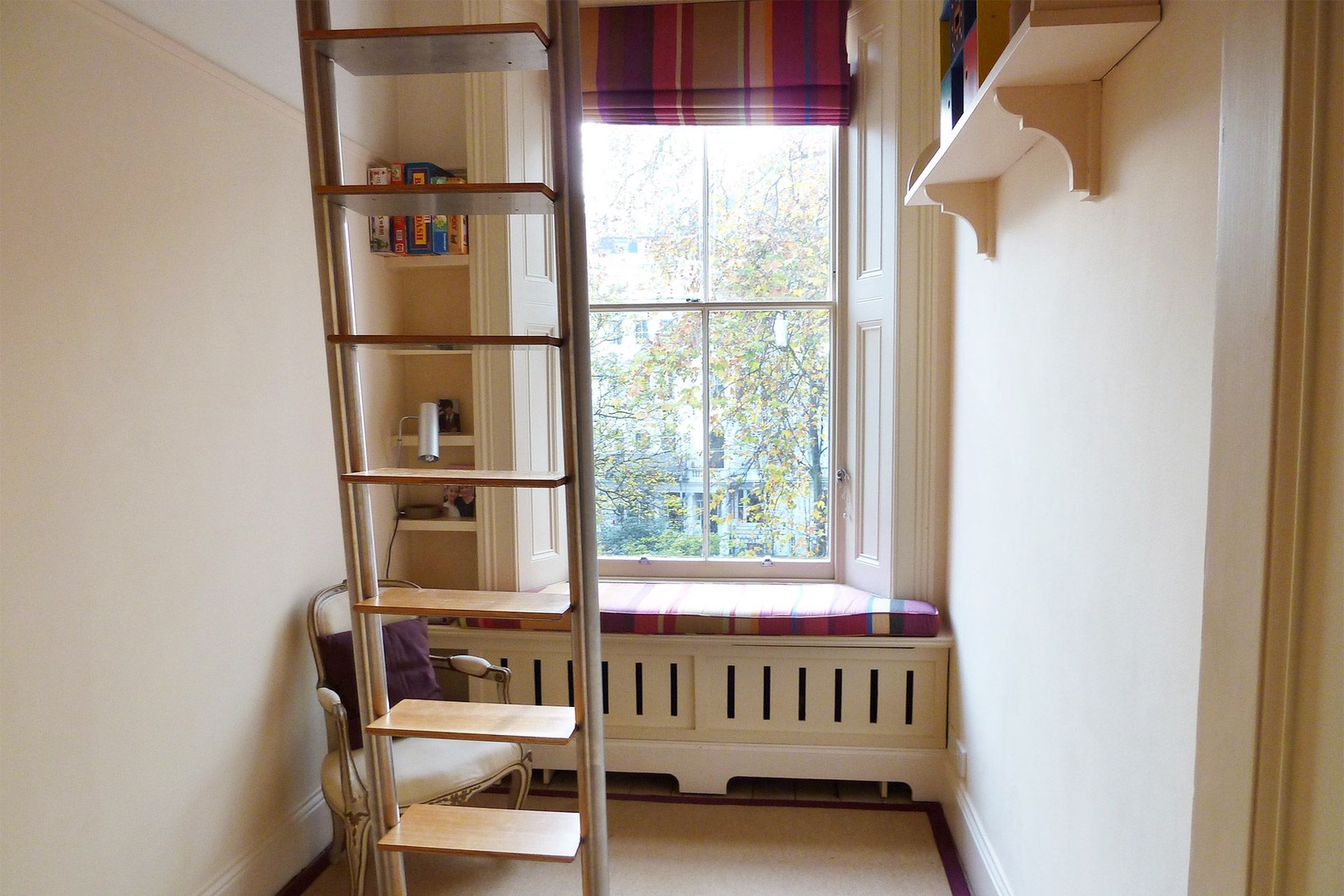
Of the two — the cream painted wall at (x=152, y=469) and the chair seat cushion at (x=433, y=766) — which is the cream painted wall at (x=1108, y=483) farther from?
the cream painted wall at (x=152, y=469)

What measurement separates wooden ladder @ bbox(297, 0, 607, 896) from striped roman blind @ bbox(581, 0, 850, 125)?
1840mm

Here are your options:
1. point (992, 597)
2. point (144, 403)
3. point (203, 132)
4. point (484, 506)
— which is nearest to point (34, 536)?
point (144, 403)

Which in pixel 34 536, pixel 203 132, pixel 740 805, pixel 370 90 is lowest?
pixel 740 805

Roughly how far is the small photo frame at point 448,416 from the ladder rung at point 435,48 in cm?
183

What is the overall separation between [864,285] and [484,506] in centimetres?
170

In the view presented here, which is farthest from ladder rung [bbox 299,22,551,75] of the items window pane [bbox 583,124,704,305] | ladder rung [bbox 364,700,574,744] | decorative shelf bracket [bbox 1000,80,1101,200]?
window pane [bbox 583,124,704,305]

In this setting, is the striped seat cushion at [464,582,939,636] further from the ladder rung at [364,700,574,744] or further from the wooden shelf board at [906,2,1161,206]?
the wooden shelf board at [906,2,1161,206]

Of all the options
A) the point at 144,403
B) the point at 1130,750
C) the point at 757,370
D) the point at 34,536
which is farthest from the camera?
the point at 757,370

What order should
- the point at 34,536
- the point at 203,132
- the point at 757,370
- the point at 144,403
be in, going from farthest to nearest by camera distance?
the point at 757,370
the point at 203,132
the point at 144,403
the point at 34,536

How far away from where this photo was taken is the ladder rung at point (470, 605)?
1463 millimetres

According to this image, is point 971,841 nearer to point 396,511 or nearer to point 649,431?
point 649,431

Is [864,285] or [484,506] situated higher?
[864,285]

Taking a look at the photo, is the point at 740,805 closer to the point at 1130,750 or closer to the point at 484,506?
the point at 484,506

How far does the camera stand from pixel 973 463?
244 cm
